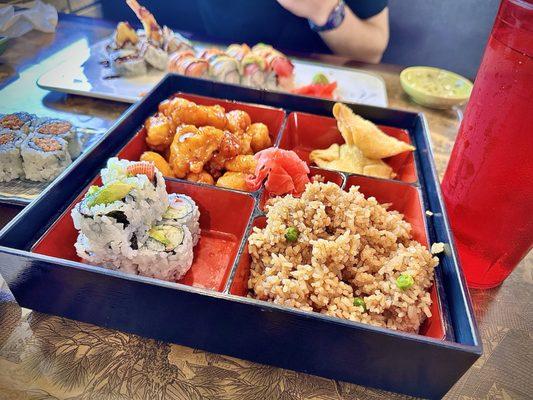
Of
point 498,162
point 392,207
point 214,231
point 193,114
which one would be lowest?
point 214,231

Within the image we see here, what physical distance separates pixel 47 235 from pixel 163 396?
26.2 inches

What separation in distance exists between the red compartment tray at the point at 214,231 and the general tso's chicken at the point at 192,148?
13cm

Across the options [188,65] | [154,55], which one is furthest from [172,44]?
[188,65]

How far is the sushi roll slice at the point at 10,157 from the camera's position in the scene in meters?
1.75

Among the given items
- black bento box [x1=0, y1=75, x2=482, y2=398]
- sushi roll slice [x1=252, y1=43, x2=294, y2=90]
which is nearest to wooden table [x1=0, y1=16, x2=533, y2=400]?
black bento box [x1=0, y1=75, x2=482, y2=398]

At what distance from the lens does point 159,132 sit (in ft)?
6.33

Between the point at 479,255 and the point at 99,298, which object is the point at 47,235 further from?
the point at 479,255

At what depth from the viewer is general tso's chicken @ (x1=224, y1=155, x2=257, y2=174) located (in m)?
1.88

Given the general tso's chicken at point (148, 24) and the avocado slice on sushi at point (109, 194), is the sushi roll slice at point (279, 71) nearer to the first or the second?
the general tso's chicken at point (148, 24)

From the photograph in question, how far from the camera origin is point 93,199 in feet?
4.38

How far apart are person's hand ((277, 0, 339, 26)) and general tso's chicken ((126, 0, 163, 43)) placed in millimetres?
1038

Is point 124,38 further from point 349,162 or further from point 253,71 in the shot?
point 349,162

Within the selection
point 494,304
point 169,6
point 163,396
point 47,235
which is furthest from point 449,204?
point 169,6

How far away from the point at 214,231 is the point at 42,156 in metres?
0.82
